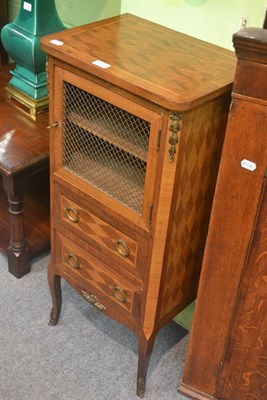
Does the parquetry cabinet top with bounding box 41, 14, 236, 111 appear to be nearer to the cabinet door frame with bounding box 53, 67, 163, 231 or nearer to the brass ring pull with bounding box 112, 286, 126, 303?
the cabinet door frame with bounding box 53, 67, 163, 231

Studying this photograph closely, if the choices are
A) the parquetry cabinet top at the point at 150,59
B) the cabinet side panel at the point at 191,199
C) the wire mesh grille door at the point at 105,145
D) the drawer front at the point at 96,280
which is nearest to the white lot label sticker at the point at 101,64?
the parquetry cabinet top at the point at 150,59

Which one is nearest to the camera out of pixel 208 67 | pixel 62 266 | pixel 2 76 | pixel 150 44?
pixel 208 67

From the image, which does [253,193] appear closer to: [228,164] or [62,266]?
[228,164]

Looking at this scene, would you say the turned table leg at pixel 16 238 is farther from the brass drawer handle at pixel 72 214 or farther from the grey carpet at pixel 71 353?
the brass drawer handle at pixel 72 214

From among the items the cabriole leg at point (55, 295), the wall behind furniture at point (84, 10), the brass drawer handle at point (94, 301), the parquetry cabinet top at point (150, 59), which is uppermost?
the parquetry cabinet top at point (150, 59)

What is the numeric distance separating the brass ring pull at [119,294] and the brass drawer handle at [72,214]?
229mm

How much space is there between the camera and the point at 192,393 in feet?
5.62

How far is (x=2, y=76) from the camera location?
2238 millimetres

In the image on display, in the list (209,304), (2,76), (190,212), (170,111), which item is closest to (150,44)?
(170,111)

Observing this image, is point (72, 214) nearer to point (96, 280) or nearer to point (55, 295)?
point (96, 280)

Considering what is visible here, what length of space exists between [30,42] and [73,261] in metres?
0.77

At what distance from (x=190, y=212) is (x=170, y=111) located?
1.15ft

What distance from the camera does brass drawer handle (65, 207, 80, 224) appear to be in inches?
62.2

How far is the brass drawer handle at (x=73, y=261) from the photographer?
1673mm
